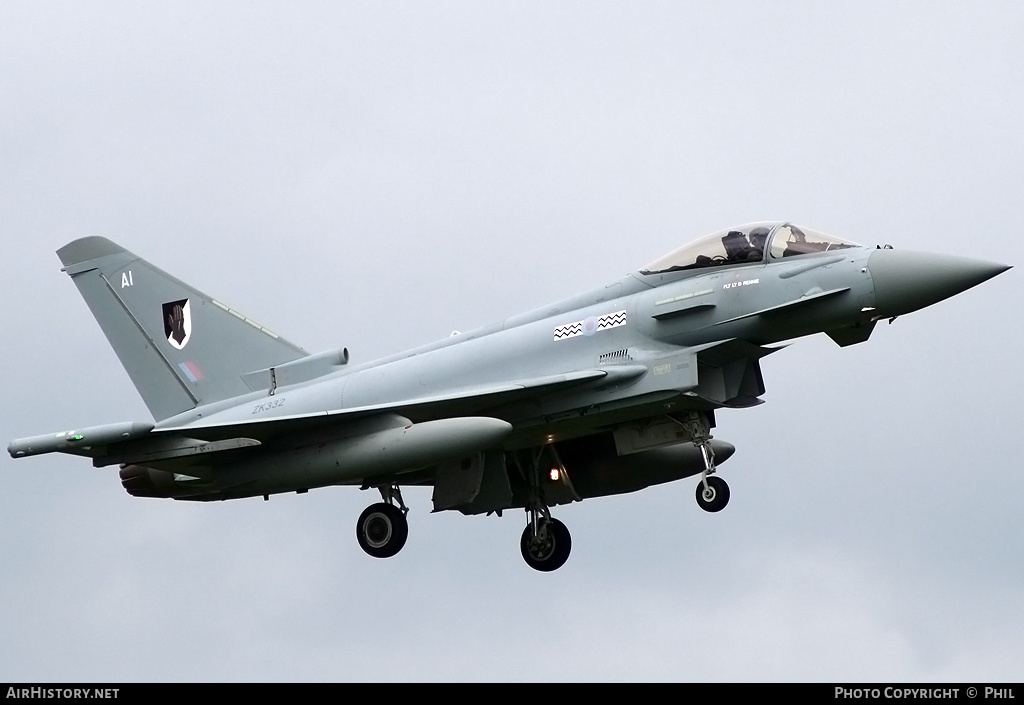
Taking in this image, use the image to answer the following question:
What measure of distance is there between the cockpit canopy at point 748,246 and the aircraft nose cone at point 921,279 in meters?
0.74

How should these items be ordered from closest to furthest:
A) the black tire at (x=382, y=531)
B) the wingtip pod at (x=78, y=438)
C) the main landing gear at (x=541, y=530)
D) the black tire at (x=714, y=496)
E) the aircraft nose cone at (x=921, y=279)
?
the aircraft nose cone at (x=921, y=279), the black tire at (x=714, y=496), the wingtip pod at (x=78, y=438), the black tire at (x=382, y=531), the main landing gear at (x=541, y=530)

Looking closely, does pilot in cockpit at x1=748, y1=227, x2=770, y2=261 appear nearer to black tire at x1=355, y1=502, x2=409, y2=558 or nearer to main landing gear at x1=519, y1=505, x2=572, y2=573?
main landing gear at x1=519, y1=505, x2=572, y2=573

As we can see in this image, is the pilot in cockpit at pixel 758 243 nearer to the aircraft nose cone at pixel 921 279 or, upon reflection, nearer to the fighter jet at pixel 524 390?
the fighter jet at pixel 524 390

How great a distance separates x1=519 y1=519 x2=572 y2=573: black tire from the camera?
2252cm

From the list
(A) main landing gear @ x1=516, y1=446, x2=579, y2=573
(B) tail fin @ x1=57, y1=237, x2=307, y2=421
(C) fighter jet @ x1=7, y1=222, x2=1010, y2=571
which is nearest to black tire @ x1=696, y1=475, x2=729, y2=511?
(C) fighter jet @ x1=7, y1=222, x2=1010, y2=571

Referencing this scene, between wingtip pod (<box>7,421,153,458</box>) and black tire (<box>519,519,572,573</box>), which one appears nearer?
wingtip pod (<box>7,421,153,458</box>)

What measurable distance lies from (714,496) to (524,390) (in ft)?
8.83

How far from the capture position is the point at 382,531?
21047mm

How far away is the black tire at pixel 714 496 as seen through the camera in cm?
1862

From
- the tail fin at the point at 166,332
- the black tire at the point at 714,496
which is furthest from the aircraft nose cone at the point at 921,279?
the tail fin at the point at 166,332

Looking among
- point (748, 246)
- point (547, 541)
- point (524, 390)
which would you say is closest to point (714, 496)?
point (524, 390)

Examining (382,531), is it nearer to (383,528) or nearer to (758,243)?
(383,528)

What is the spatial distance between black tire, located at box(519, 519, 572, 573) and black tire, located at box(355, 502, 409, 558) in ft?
7.36
